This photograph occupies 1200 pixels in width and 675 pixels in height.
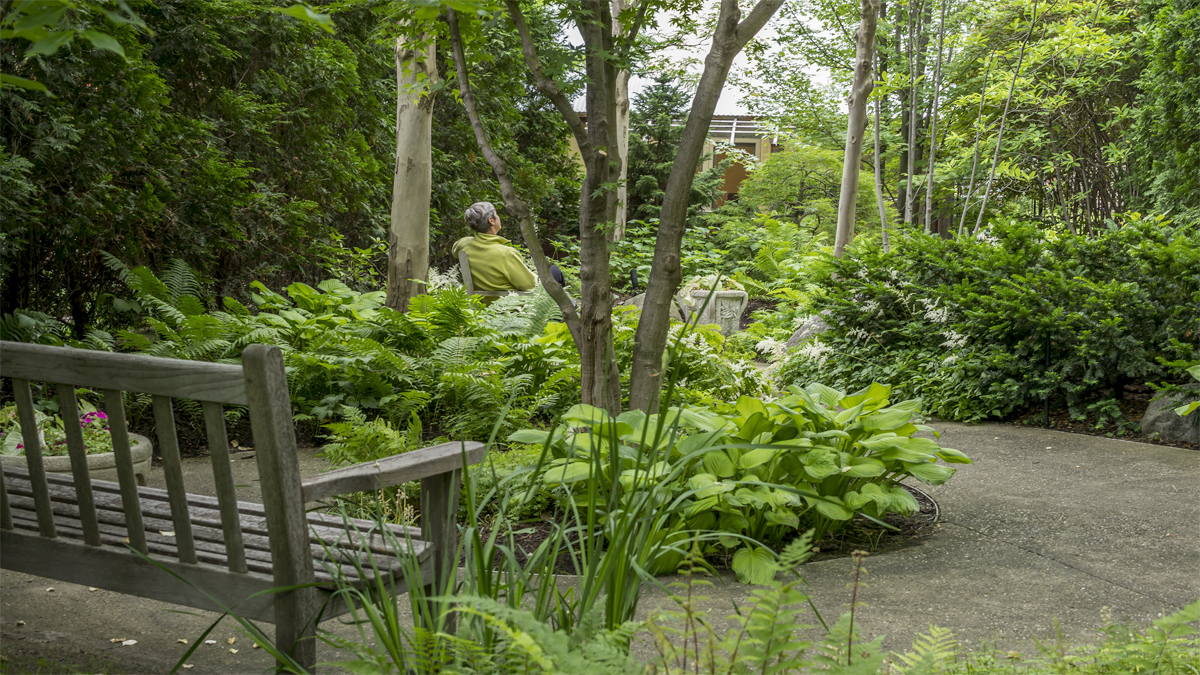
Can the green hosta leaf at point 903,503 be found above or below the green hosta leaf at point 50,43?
below

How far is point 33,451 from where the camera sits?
7.05 feet

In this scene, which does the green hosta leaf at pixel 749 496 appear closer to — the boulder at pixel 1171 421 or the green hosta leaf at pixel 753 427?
the green hosta leaf at pixel 753 427

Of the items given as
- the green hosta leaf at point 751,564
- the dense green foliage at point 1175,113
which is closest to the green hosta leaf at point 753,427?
the green hosta leaf at point 751,564

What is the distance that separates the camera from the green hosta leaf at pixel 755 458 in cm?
315

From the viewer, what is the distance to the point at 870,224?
76.1ft

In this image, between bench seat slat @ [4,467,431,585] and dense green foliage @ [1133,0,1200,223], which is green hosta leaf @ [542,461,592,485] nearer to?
bench seat slat @ [4,467,431,585]

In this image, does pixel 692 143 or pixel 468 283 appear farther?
pixel 468 283

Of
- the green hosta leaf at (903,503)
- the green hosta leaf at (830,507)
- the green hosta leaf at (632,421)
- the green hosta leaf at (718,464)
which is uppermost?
the green hosta leaf at (632,421)

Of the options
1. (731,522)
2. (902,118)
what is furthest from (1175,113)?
(902,118)

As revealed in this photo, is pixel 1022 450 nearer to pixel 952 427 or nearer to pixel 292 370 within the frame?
pixel 952 427

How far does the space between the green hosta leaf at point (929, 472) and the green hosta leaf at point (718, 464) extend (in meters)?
0.81

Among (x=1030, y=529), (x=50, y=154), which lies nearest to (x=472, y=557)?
(x=1030, y=529)

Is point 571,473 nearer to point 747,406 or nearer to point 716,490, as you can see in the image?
point 716,490

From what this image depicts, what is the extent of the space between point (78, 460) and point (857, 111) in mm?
11098
